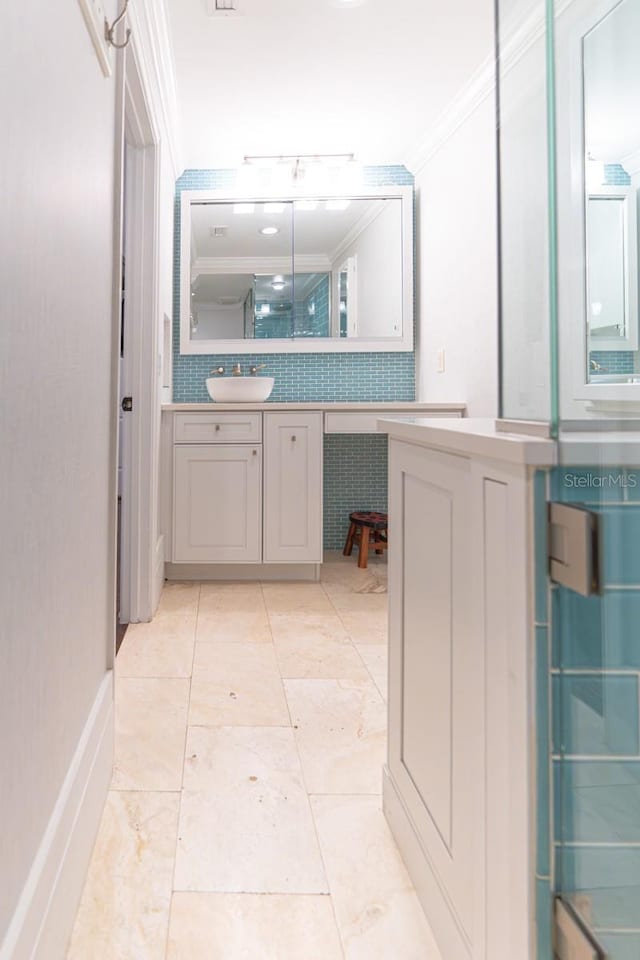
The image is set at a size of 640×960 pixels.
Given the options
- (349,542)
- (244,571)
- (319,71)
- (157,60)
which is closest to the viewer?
(157,60)

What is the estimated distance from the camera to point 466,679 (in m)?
0.80

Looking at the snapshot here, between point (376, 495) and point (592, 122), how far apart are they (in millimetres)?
3102

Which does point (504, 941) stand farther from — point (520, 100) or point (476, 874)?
point (520, 100)

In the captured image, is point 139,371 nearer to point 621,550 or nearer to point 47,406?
point 47,406

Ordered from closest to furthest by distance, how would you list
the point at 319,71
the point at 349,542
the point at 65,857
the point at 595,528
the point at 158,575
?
the point at 595,528 < the point at 65,857 < the point at 319,71 < the point at 158,575 < the point at 349,542

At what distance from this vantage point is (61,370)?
94 cm

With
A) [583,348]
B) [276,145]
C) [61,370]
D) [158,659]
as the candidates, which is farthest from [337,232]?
[583,348]

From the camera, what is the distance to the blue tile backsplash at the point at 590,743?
58cm

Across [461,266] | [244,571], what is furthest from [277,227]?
[244,571]

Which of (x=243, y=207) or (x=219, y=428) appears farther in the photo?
(x=243, y=207)

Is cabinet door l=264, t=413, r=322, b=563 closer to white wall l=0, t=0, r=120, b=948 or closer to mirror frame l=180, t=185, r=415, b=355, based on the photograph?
mirror frame l=180, t=185, r=415, b=355

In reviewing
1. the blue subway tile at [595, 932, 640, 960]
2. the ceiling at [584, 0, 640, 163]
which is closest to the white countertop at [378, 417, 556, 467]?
the ceiling at [584, 0, 640, 163]

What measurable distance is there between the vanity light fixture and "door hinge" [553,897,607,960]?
3.71 metres

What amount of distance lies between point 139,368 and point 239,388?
0.87 meters
